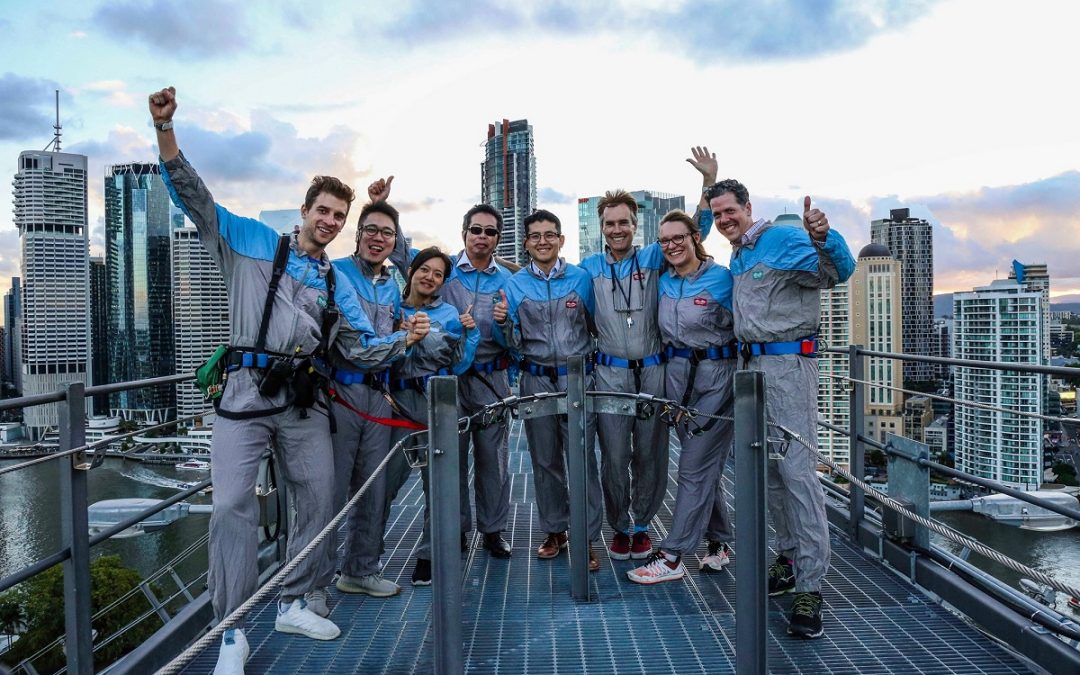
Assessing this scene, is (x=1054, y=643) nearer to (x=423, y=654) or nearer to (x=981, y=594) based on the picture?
(x=981, y=594)

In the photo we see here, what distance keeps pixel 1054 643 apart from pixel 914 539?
0.89 m

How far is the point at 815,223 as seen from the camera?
2729mm

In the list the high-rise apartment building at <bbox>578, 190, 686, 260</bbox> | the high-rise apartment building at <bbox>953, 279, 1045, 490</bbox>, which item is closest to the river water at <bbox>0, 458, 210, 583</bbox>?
the high-rise apartment building at <bbox>578, 190, 686, 260</bbox>

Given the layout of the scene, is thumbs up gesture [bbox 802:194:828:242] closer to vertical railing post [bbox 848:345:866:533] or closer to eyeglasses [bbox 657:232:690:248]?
eyeglasses [bbox 657:232:690:248]

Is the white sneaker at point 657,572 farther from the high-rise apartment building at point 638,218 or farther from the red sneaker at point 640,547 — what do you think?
the high-rise apartment building at point 638,218

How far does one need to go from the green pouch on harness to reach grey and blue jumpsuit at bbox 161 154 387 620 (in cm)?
4

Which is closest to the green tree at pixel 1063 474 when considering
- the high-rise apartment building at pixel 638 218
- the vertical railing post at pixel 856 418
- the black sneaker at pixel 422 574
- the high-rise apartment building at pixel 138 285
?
the high-rise apartment building at pixel 638 218

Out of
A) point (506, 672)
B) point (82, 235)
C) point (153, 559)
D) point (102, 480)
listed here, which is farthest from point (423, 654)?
point (82, 235)

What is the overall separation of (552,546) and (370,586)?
0.96 meters

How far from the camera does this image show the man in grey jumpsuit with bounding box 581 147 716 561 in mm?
3314

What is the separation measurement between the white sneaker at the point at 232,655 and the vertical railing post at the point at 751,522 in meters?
1.65

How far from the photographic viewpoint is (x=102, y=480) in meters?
37.5

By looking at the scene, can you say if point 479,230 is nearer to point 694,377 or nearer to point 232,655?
point 694,377

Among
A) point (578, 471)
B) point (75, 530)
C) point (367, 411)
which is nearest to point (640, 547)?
point (578, 471)
